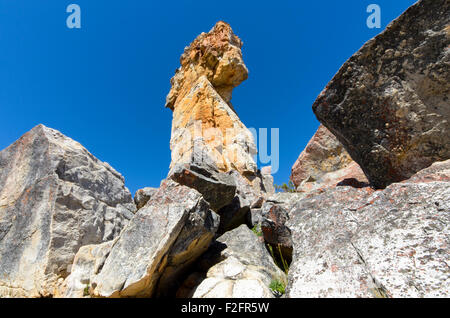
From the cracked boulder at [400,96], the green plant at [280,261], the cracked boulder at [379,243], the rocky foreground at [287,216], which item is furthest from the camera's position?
the green plant at [280,261]

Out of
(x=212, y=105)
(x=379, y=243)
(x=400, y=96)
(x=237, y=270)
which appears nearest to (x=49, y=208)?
(x=237, y=270)

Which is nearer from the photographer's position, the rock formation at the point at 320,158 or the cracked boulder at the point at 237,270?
the cracked boulder at the point at 237,270

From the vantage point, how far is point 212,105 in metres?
18.4

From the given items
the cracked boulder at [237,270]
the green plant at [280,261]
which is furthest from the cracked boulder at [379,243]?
the green plant at [280,261]

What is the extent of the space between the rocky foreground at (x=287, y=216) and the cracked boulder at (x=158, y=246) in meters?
0.02

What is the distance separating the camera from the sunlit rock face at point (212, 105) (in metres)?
16.0

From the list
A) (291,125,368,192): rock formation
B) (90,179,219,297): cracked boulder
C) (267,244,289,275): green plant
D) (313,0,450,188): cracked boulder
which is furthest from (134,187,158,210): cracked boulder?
(291,125,368,192): rock formation

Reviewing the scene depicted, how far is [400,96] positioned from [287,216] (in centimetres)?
294

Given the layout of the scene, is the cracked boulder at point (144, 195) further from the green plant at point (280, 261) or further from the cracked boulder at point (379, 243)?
the cracked boulder at point (379, 243)

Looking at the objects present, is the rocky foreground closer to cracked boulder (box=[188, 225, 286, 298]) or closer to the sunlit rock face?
cracked boulder (box=[188, 225, 286, 298])

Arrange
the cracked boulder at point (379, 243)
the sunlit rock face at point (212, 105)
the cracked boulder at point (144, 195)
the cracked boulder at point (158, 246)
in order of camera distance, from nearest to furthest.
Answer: the cracked boulder at point (379, 243), the cracked boulder at point (158, 246), the cracked boulder at point (144, 195), the sunlit rock face at point (212, 105)

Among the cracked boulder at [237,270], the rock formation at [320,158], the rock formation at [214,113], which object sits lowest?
the cracked boulder at [237,270]
